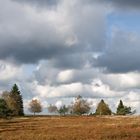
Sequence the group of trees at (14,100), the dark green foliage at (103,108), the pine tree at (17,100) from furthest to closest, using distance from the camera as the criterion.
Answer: the dark green foliage at (103,108), the pine tree at (17,100), the group of trees at (14,100)

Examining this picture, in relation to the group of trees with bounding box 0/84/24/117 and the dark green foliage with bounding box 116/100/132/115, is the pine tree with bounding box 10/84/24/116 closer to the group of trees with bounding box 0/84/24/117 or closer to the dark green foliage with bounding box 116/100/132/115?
the group of trees with bounding box 0/84/24/117

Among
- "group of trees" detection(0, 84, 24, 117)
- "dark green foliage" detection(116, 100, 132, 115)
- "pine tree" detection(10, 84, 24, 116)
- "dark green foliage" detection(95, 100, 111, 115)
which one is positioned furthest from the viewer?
"dark green foliage" detection(95, 100, 111, 115)

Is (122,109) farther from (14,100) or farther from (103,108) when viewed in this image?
(14,100)

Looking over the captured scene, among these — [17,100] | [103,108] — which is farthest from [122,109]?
[17,100]

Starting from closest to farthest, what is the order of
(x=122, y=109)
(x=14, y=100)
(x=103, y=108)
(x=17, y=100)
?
(x=14, y=100) < (x=17, y=100) < (x=103, y=108) < (x=122, y=109)

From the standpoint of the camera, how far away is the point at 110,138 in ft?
134

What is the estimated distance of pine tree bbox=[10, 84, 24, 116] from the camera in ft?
548

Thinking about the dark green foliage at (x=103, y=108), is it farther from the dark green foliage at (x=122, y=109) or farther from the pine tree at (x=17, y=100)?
the pine tree at (x=17, y=100)

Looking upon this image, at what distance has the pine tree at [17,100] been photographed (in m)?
167

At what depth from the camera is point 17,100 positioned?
16938cm

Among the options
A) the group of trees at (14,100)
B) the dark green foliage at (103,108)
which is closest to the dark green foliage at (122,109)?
the dark green foliage at (103,108)

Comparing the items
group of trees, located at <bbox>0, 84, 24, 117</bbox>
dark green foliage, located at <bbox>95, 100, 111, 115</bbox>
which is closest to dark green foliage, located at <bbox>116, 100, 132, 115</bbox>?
dark green foliage, located at <bbox>95, 100, 111, 115</bbox>

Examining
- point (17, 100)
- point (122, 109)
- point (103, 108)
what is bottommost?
point (122, 109)

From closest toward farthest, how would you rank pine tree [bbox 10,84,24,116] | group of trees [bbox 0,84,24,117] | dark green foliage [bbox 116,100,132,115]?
1. group of trees [bbox 0,84,24,117]
2. pine tree [bbox 10,84,24,116]
3. dark green foliage [bbox 116,100,132,115]
